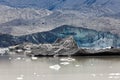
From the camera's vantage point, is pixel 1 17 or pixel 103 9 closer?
pixel 1 17

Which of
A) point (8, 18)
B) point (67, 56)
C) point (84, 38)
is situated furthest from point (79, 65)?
point (8, 18)

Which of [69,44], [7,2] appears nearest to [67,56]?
[69,44]

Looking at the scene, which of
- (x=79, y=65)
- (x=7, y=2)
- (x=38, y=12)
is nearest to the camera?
(x=79, y=65)

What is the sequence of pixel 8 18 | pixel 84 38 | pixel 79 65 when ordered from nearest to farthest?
pixel 79 65, pixel 84 38, pixel 8 18

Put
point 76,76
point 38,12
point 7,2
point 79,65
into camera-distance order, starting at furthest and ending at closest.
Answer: point 7,2 < point 38,12 < point 79,65 < point 76,76

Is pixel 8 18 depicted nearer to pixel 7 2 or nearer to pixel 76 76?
pixel 7 2

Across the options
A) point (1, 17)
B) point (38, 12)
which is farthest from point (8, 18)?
point (38, 12)

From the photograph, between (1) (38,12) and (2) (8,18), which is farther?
(1) (38,12)

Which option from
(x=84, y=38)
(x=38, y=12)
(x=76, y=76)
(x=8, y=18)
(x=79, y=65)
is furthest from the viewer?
(x=38, y=12)

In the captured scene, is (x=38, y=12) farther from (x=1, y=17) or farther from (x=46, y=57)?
(x=46, y=57)

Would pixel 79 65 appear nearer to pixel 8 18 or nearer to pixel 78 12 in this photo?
pixel 8 18
